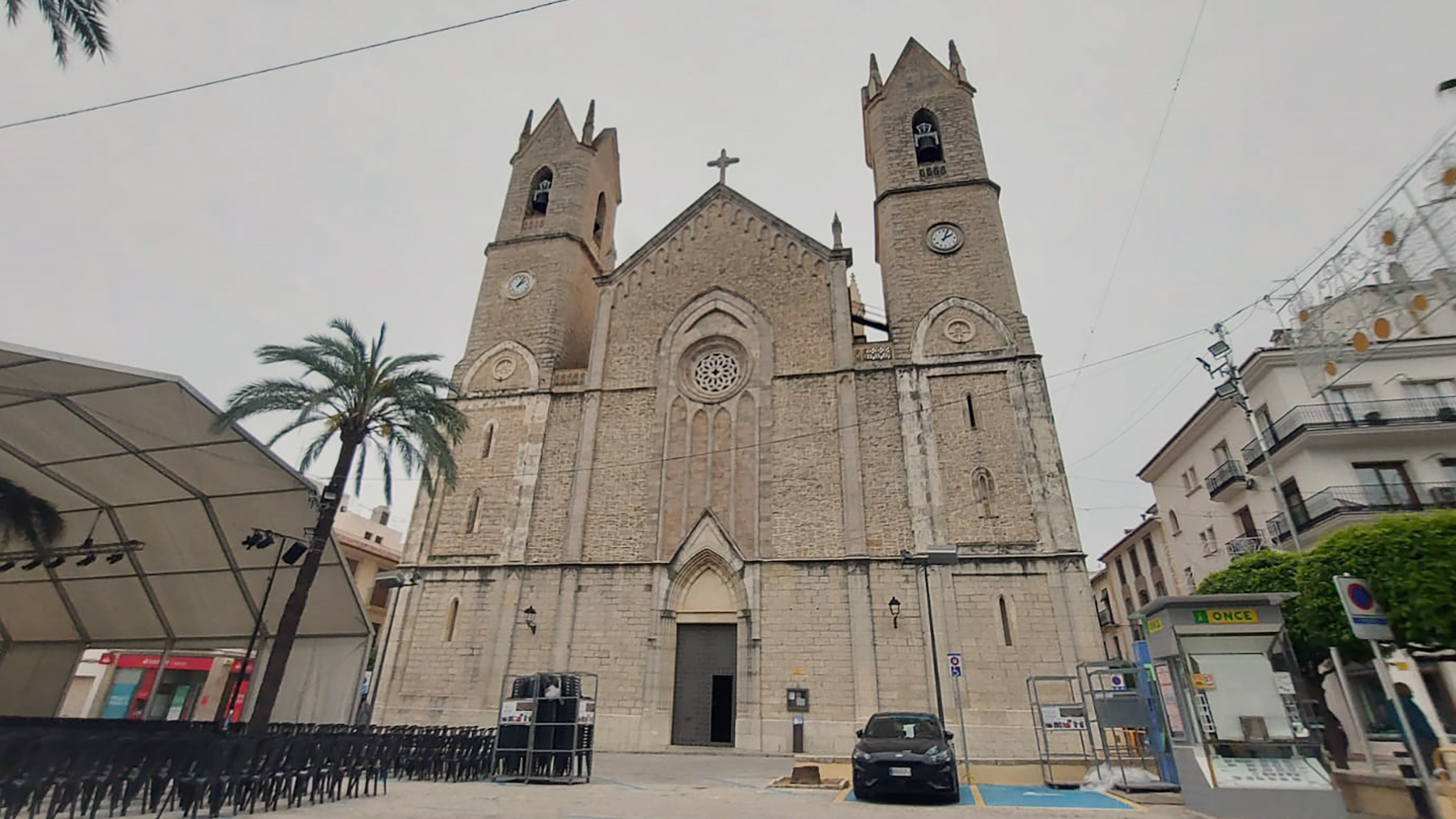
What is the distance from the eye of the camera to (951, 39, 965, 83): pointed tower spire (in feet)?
85.7

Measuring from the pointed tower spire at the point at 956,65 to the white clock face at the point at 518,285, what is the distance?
1796 centimetres

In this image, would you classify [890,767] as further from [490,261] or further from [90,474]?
[490,261]

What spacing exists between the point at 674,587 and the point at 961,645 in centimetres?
767

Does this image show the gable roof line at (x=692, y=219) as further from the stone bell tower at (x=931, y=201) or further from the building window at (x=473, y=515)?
the building window at (x=473, y=515)

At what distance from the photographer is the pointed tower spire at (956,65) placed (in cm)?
2611

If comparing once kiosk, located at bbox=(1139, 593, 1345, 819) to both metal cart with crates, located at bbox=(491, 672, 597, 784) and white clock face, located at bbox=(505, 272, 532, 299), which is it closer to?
metal cart with crates, located at bbox=(491, 672, 597, 784)

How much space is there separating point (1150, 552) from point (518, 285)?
3279 centimetres

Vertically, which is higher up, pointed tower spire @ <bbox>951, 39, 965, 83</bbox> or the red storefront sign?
pointed tower spire @ <bbox>951, 39, 965, 83</bbox>

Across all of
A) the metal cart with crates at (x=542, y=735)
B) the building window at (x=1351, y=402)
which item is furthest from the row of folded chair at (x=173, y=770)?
the building window at (x=1351, y=402)

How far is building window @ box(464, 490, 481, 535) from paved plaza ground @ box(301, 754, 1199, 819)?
1049cm

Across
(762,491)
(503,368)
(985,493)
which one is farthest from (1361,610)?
(503,368)

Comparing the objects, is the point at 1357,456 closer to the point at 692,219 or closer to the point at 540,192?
the point at 692,219

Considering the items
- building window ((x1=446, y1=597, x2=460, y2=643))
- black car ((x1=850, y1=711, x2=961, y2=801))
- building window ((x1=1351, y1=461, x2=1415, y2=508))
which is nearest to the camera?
black car ((x1=850, y1=711, x2=961, y2=801))

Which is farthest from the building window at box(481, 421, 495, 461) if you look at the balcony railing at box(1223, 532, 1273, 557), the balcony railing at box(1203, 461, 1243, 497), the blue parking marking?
the balcony railing at box(1203, 461, 1243, 497)
